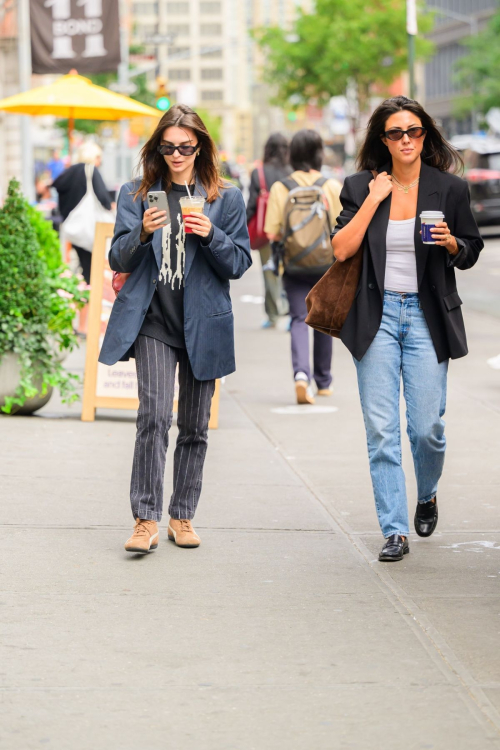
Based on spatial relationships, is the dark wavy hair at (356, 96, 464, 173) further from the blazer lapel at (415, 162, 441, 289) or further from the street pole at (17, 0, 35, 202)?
the street pole at (17, 0, 35, 202)

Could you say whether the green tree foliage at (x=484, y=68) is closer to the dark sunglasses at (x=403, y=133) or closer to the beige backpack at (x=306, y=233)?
the beige backpack at (x=306, y=233)

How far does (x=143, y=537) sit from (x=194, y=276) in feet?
3.57

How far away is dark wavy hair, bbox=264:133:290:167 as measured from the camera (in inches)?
513

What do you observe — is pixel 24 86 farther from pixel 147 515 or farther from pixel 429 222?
pixel 429 222

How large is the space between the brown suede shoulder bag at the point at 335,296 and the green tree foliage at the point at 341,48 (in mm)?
57265

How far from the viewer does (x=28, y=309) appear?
8727 mm

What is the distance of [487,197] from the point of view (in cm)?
2861

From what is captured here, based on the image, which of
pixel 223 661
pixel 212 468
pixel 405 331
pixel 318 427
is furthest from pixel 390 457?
pixel 318 427

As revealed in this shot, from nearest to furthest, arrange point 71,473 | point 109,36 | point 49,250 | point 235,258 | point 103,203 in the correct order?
point 235,258 → point 71,473 → point 49,250 → point 103,203 → point 109,36

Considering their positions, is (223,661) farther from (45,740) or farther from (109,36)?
(109,36)

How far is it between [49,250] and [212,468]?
2996 mm

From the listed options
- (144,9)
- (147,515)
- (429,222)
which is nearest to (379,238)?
(429,222)

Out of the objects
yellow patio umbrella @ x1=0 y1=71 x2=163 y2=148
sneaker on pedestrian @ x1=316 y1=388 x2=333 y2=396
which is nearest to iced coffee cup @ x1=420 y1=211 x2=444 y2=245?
sneaker on pedestrian @ x1=316 y1=388 x2=333 y2=396

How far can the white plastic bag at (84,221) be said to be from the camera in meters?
13.7
